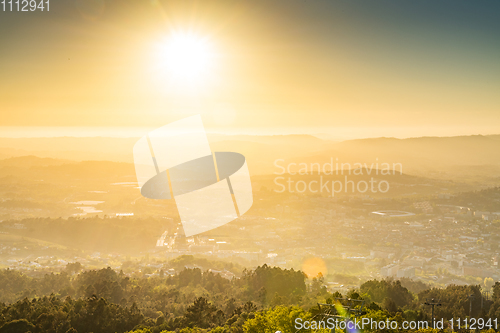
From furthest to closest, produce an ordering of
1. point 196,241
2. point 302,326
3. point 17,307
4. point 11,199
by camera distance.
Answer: point 11,199 → point 196,241 → point 17,307 → point 302,326

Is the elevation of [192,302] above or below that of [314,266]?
above

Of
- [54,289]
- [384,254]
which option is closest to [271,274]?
[54,289]

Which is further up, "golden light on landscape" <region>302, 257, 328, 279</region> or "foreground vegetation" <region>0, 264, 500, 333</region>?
"foreground vegetation" <region>0, 264, 500, 333</region>

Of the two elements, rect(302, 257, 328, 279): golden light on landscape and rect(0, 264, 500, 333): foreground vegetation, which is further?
rect(302, 257, 328, 279): golden light on landscape

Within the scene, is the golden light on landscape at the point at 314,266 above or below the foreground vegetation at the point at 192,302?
below

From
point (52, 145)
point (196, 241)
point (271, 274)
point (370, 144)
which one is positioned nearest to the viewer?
point (271, 274)

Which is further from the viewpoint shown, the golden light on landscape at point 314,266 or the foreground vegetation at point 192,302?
the golden light on landscape at point 314,266

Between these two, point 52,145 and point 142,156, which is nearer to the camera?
point 142,156

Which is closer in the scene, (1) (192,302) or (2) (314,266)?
(1) (192,302)

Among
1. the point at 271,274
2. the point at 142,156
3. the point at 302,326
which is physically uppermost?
the point at 142,156

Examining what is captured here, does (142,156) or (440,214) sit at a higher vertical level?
(142,156)

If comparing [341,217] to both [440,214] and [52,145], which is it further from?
[52,145]
